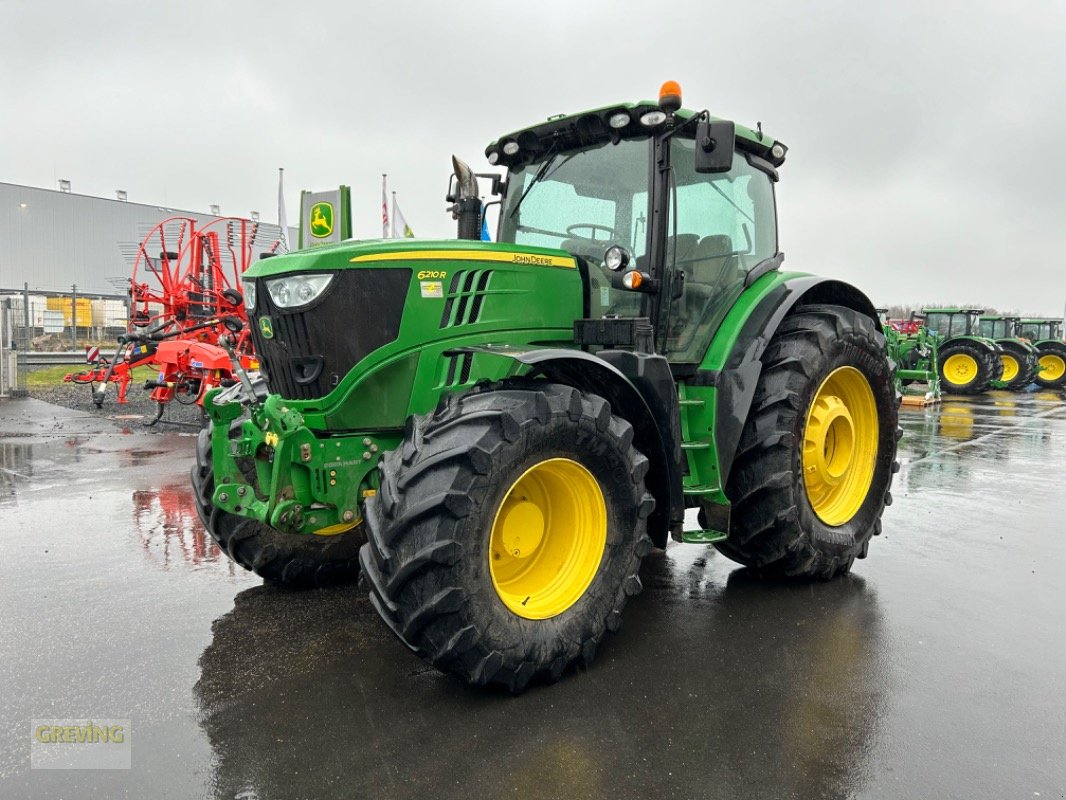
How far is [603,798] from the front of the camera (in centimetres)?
240

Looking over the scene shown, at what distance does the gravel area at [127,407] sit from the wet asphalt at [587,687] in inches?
244

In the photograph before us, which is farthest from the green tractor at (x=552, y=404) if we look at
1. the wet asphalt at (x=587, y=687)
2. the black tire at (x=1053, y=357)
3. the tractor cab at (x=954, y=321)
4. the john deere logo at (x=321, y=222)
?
the black tire at (x=1053, y=357)

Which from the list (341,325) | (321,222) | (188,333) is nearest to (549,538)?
(341,325)

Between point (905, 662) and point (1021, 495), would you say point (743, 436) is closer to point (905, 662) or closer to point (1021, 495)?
point (905, 662)

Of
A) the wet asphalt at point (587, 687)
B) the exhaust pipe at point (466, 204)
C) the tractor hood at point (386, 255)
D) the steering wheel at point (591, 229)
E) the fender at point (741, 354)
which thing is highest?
the exhaust pipe at point (466, 204)

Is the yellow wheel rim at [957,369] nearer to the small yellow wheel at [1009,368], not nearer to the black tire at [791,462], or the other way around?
the small yellow wheel at [1009,368]

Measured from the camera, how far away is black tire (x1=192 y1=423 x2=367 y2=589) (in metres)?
3.93

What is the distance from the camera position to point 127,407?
13047 mm

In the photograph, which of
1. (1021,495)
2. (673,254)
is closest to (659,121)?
(673,254)

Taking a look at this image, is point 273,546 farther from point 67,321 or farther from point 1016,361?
point 67,321

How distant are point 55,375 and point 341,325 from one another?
58.0 feet

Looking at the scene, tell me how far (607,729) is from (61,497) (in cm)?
554

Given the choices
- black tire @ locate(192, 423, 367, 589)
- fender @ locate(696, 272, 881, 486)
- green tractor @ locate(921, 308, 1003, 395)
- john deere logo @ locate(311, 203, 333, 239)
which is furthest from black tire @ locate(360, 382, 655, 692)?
green tractor @ locate(921, 308, 1003, 395)

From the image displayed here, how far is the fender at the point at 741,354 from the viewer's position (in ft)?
13.2
